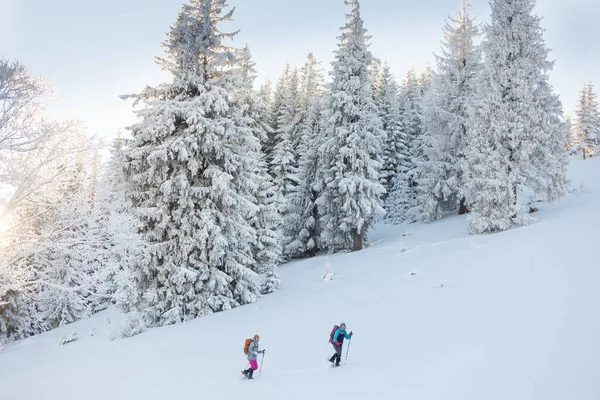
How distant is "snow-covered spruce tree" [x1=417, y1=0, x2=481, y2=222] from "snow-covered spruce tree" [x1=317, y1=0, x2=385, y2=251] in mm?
5036

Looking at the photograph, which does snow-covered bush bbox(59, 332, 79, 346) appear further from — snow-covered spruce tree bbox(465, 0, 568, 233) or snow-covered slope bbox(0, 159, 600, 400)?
snow-covered spruce tree bbox(465, 0, 568, 233)

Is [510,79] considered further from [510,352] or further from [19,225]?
[19,225]

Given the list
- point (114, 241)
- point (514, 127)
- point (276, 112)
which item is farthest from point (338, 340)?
point (276, 112)

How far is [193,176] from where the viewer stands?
1636 centimetres

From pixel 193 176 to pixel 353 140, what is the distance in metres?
12.1

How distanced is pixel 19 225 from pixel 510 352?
11463 millimetres

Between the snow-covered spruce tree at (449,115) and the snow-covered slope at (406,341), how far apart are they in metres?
10.3

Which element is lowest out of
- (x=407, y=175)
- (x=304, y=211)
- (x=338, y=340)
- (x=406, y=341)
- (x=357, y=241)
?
(x=406, y=341)

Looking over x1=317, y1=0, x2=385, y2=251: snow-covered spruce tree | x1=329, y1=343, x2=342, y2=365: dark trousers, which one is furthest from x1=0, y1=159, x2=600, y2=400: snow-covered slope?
x1=317, y1=0, x2=385, y2=251: snow-covered spruce tree

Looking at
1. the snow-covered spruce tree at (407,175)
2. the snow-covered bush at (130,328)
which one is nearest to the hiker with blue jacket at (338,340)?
the snow-covered bush at (130,328)

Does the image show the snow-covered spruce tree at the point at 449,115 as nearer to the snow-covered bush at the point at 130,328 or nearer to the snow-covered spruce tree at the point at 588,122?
the snow-covered bush at the point at 130,328

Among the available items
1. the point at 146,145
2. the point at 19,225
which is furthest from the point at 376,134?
the point at 19,225

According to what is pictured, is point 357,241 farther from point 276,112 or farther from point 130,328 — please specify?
point 276,112

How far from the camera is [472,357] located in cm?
818
